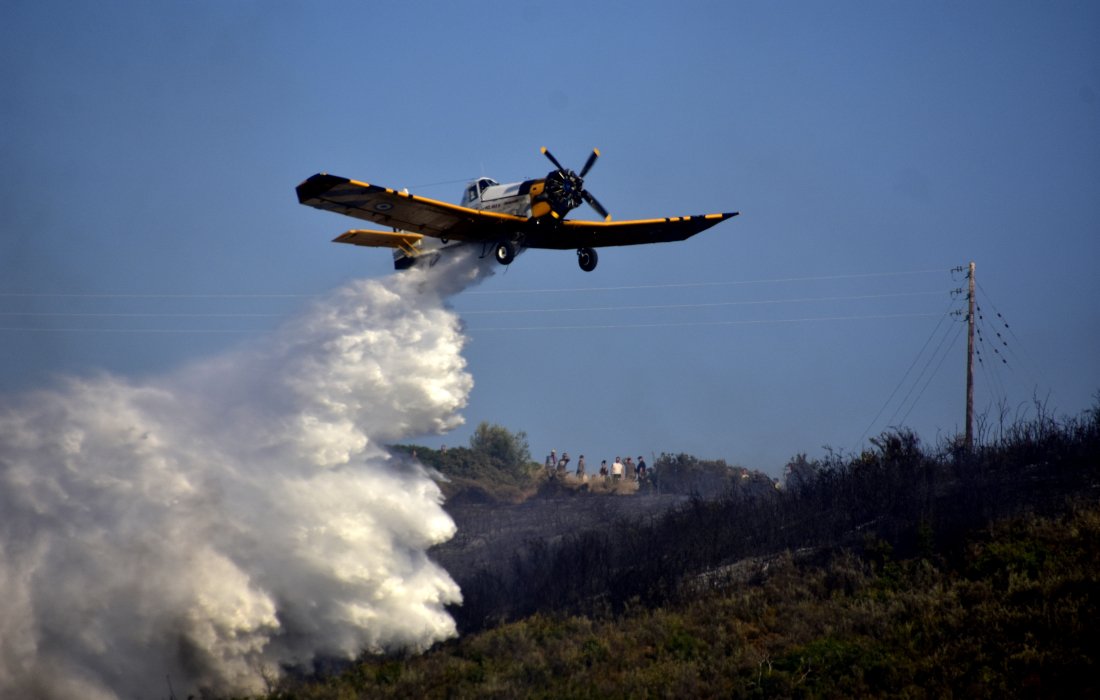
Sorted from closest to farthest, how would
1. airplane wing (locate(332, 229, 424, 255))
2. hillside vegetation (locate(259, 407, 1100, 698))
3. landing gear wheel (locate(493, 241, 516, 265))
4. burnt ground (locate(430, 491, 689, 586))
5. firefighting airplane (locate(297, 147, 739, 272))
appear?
hillside vegetation (locate(259, 407, 1100, 698)) → firefighting airplane (locate(297, 147, 739, 272)) → landing gear wheel (locate(493, 241, 516, 265)) → airplane wing (locate(332, 229, 424, 255)) → burnt ground (locate(430, 491, 689, 586))

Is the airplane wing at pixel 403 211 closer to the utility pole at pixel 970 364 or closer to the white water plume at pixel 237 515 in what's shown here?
the white water plume at pixel 237 515

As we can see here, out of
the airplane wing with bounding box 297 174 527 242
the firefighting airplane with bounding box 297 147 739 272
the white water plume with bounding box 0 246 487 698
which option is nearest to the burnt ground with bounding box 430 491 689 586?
the white water plume with bounding box 0 246 487 698

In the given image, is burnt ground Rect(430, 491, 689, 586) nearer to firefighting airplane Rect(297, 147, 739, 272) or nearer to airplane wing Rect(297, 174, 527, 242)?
firefighting airplane Rect(297, 147, 739, 272)

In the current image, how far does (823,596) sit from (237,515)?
14.3m

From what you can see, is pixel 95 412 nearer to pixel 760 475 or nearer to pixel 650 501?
pixel 650 501

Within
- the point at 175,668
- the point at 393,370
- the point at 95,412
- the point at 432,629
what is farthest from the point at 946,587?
the point at 95,412

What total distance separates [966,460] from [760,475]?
63.0ft

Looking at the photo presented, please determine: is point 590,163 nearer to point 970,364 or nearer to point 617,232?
point 617,232

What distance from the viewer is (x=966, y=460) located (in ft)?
102

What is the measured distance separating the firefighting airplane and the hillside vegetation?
30.0ft

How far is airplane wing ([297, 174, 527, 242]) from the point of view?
2372 cm

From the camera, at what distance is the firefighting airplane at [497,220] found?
2483cm

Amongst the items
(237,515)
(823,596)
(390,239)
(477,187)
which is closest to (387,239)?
(390,239)

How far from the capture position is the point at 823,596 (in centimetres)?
2380
